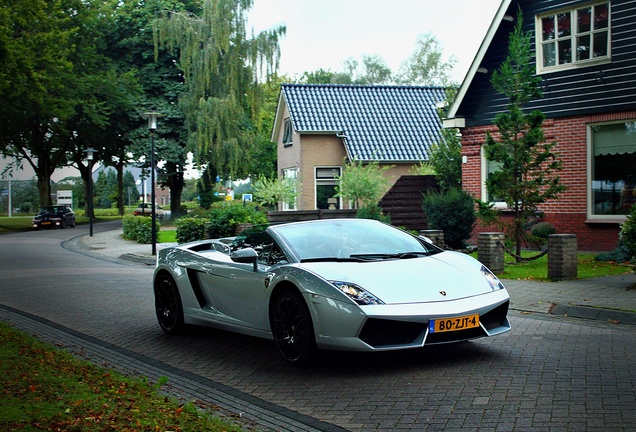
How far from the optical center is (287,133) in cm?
4094

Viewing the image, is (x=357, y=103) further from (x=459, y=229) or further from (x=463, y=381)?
(x=463, y=381)

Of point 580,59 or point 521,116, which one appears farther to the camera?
point 580,59

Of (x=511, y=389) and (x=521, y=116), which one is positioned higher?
(x=521, y=116)

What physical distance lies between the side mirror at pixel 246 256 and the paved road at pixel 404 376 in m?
1.00

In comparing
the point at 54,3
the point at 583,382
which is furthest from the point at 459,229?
the point at 54,3

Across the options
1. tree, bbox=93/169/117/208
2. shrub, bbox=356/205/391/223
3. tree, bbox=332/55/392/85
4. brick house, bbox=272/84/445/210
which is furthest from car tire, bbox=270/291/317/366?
tree, bbox=93/169/117/208

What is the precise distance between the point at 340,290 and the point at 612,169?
1392cm

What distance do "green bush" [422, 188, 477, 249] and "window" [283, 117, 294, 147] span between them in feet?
68.9

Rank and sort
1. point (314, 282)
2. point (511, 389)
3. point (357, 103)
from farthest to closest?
point (357, 103)
point (314, 282)
point (511, 389)

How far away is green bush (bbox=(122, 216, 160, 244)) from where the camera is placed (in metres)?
31.7

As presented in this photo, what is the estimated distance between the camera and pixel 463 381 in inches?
248

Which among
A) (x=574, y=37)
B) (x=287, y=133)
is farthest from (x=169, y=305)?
(x=287, y=133)

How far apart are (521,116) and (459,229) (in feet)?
14.5

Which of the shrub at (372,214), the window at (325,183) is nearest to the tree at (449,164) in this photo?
the shrub at (372,214)
